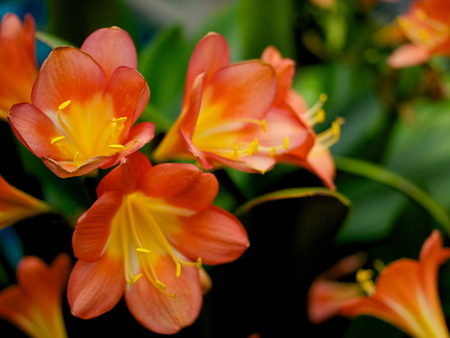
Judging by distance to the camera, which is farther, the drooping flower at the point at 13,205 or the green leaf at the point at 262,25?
the green leaf at the point at 262,25

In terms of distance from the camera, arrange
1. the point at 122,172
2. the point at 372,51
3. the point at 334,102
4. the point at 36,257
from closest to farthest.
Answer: the point at 122,172
the point at 36,257
the point at 334,102
the point at 372,51

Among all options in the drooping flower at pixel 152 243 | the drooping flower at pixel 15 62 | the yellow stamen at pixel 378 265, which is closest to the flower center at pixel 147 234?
the drooping flower at pixel 152 243

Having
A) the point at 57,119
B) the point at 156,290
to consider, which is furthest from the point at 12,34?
the point at 156,290

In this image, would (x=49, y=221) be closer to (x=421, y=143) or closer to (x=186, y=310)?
(x=186, y=310)

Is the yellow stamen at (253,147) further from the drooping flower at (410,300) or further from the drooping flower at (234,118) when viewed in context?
the drooping flower at (410,300)

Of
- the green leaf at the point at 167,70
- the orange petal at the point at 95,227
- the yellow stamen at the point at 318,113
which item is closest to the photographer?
the orange petal at the point at 95,227

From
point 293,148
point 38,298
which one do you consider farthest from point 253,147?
point 38,298
